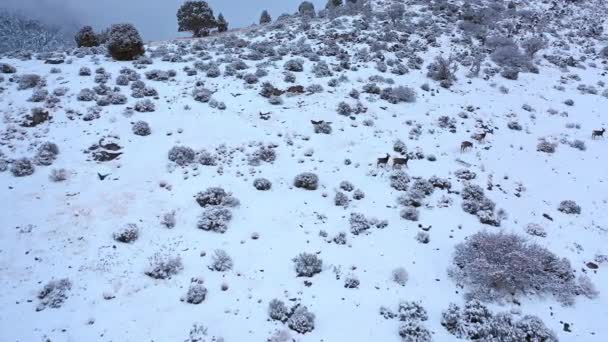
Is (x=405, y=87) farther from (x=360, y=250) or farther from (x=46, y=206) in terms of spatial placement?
(x=46, y=206)

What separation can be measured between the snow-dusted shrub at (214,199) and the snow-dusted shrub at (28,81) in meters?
15.1

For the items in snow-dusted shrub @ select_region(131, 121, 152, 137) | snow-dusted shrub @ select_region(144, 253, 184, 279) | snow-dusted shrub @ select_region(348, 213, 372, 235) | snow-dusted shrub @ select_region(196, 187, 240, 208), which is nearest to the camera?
snow-dusted shrub @ select_region(144, 253, 184, 279)

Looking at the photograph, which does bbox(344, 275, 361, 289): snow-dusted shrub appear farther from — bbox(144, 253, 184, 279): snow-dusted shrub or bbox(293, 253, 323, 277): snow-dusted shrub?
bbox(144, 253, 184, 279): snow-dusted shrub

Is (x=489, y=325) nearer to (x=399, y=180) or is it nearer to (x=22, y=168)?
(x=399, y=180)

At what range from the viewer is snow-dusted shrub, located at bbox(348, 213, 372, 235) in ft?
49.5

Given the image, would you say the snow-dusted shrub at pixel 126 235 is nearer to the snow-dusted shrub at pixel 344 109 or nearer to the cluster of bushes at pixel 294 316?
the cluster of bushes at pixel 294 316

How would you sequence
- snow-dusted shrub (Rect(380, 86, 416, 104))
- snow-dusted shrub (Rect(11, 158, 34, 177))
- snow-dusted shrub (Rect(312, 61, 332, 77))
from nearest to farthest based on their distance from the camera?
snow-dusted shrub (Rect(11, 158, 34, 177)) < snow-dusted shrub (Rect(380, 86, 416, 104)) < snow-dusted shrub (Rect(312, 61, 332, 77))

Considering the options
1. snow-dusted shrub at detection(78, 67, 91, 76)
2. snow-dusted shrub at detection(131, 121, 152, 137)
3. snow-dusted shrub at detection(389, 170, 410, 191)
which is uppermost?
snow-dusted shrub at detection(78, 67, 91, 76)

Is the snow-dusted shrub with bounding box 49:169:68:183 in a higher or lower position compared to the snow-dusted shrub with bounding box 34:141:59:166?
lower

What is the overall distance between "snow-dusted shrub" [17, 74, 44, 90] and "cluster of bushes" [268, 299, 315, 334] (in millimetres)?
20985

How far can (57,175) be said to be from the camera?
16.3m

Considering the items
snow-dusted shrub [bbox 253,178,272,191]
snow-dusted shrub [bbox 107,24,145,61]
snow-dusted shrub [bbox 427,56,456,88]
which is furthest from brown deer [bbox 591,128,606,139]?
snow-dusted shrub [bbox 107,24,145,61]

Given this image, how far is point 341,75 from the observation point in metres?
28.0

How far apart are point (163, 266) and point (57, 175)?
7179 mm
